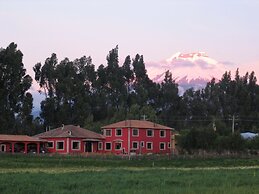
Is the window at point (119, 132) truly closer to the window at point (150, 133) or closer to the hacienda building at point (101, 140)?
the hacienda building at point (101, 140)

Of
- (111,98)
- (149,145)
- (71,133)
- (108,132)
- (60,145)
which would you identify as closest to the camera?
(71,133)

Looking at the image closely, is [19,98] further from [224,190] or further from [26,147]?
[224,190]

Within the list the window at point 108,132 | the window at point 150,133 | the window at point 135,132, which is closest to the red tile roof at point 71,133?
the window at point 108,132

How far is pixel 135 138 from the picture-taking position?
89.1m

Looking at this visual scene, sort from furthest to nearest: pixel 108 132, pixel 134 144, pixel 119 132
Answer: pixel 108 132
pixel 119 132
pixel 134 144

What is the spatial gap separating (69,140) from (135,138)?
1098cm

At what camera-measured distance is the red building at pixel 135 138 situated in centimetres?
8856

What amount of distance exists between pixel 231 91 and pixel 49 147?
6045 cm

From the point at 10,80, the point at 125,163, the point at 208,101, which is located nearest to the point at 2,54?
the point at 10,80

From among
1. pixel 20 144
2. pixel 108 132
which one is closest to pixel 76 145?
pixel 108 132

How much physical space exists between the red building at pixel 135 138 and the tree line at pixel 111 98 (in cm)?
607

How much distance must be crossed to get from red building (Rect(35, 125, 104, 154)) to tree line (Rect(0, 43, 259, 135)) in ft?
41.0

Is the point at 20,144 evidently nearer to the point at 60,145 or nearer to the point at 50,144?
the point at 50,144

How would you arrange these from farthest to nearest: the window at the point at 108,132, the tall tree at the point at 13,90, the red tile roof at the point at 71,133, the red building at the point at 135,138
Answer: the tall tree at the point at 13,90, the window at the point at 108,132, the red building at the point at 135,138, the red tile roof at the point at 71,133
